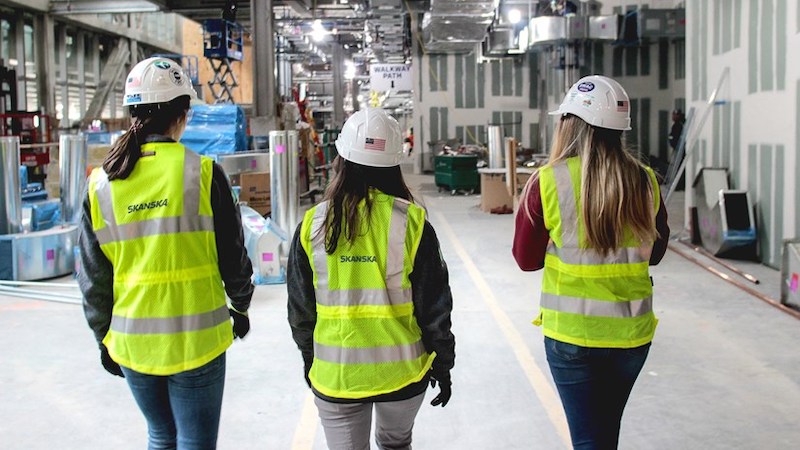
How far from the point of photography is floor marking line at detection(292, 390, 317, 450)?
436 centimetres

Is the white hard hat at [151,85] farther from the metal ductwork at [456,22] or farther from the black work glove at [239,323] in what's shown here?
the metal ductwork at [456,22]

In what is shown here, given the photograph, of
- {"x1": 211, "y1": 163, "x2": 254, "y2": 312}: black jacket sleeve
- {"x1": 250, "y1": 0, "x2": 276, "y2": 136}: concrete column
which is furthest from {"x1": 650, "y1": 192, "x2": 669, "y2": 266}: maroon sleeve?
{"x1": 250, "y1": 0, "x2": 276, "y2": 136}: concrete column

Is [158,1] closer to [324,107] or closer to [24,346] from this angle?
[24,346]

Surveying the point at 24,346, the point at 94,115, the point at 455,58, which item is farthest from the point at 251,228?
the point at 94,115

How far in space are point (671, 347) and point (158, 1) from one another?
17.5 meters

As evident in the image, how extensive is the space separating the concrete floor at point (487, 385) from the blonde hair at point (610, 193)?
2.00m

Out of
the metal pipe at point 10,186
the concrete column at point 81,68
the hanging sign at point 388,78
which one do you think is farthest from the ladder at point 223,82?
the concrete column at point 81,68

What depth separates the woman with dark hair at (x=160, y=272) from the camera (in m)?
2.58

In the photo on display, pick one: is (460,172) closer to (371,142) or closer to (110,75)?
(110,75)

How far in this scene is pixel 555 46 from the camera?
733 inches

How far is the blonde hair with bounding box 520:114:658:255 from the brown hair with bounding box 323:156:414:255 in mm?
506

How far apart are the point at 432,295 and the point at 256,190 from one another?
10021 mm

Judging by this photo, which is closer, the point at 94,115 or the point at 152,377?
the point at 152,377

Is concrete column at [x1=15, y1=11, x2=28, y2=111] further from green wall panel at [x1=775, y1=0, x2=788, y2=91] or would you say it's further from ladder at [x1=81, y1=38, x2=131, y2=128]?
green wall panel at [x1=775, y1=0, x2=788, y2=91]
